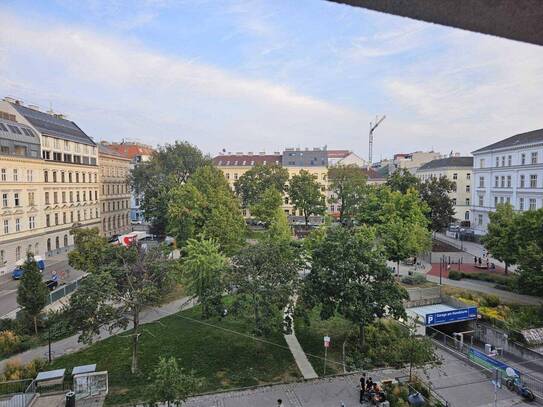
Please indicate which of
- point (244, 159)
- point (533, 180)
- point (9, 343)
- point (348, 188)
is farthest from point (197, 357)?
point (244, 159)

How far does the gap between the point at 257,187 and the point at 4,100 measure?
3378 centimetres

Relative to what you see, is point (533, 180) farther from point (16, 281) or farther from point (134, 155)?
point (134, 155)

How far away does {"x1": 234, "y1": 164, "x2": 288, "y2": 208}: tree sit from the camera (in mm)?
60812

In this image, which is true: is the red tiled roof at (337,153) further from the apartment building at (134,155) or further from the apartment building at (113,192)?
the apartment building at (113,192)

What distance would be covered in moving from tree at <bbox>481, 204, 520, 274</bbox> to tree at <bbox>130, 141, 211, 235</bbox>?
34832mm

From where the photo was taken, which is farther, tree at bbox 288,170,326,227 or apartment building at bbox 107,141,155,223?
apartment building at bbox 107,141,155,223

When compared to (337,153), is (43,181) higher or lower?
lower

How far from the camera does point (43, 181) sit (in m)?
41.7

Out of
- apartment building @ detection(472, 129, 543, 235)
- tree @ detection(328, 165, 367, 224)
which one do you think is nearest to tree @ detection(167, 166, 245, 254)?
tree @ detection(328, 165, 367, 224)

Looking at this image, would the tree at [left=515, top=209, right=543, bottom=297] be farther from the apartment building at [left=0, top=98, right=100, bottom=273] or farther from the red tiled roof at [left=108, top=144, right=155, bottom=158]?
the red tiled roof at [left=108, top=144, right=155, bottom=158]

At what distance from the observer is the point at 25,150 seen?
39.6 m

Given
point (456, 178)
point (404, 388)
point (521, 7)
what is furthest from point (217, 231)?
point (456, 178)

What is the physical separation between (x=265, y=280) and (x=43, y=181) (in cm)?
3427

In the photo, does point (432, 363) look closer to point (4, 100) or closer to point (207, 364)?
point (207, 364)
